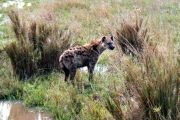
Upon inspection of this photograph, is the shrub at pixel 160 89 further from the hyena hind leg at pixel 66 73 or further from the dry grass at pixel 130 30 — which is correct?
the dry grass at pixel 130 30

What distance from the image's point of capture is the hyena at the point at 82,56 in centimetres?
818

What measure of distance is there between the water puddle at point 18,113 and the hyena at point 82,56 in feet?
3.28

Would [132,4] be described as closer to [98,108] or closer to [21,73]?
[21,73]

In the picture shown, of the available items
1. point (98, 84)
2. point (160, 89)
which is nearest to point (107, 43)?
point (98, 84)

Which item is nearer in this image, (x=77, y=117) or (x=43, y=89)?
(x=77, y=117)

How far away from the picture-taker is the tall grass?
8.77 meters

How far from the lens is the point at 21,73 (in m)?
8.74

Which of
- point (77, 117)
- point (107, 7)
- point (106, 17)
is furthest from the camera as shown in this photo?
point (107, 7)

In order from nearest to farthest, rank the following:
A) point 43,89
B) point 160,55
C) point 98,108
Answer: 1. point 160,55
2. point 98,108
3. point 43,89

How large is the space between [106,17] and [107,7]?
54.6 inches

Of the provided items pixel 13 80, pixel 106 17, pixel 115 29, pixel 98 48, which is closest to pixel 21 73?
pixel 13 80

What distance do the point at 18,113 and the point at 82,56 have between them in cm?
166

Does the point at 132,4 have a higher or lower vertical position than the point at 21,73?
lower

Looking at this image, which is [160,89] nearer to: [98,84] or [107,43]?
[98,84]
